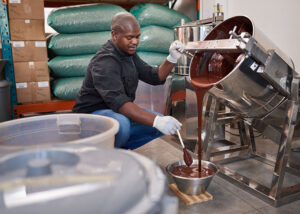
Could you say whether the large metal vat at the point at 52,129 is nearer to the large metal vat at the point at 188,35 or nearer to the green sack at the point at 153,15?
the large metal vat at the point at 188,35

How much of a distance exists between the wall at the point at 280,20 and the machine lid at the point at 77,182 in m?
2.11

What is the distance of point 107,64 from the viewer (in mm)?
1595

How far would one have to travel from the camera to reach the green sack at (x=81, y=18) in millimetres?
2748

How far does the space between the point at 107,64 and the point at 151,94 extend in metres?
0.77

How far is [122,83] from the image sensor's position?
1.62m

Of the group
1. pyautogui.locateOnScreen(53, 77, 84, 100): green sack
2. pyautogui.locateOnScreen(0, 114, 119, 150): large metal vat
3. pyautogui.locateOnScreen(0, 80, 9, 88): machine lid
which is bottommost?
pyautogui.locateOnScreen(53, 77, 84, 100): green sack

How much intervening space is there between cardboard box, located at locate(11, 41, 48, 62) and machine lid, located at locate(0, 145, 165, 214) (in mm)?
2530

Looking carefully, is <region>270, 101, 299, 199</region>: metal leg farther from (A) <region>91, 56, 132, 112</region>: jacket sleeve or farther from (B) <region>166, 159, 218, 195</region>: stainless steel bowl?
(A) <region>91, 56, 132, 112</region>: jacket sleeve

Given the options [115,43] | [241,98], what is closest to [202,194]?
[241,98]

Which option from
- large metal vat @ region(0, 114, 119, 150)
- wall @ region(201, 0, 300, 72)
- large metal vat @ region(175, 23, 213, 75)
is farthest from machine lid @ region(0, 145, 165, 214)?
wall @ region(201, 0, 300, 72)

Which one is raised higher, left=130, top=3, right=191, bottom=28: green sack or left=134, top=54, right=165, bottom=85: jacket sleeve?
left=130, top=3, right=191, bottom=28: green sack

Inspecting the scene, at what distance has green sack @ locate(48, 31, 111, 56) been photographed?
281cm

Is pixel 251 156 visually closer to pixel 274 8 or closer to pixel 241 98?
pixel 241 98

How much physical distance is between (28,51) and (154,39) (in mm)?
1306
